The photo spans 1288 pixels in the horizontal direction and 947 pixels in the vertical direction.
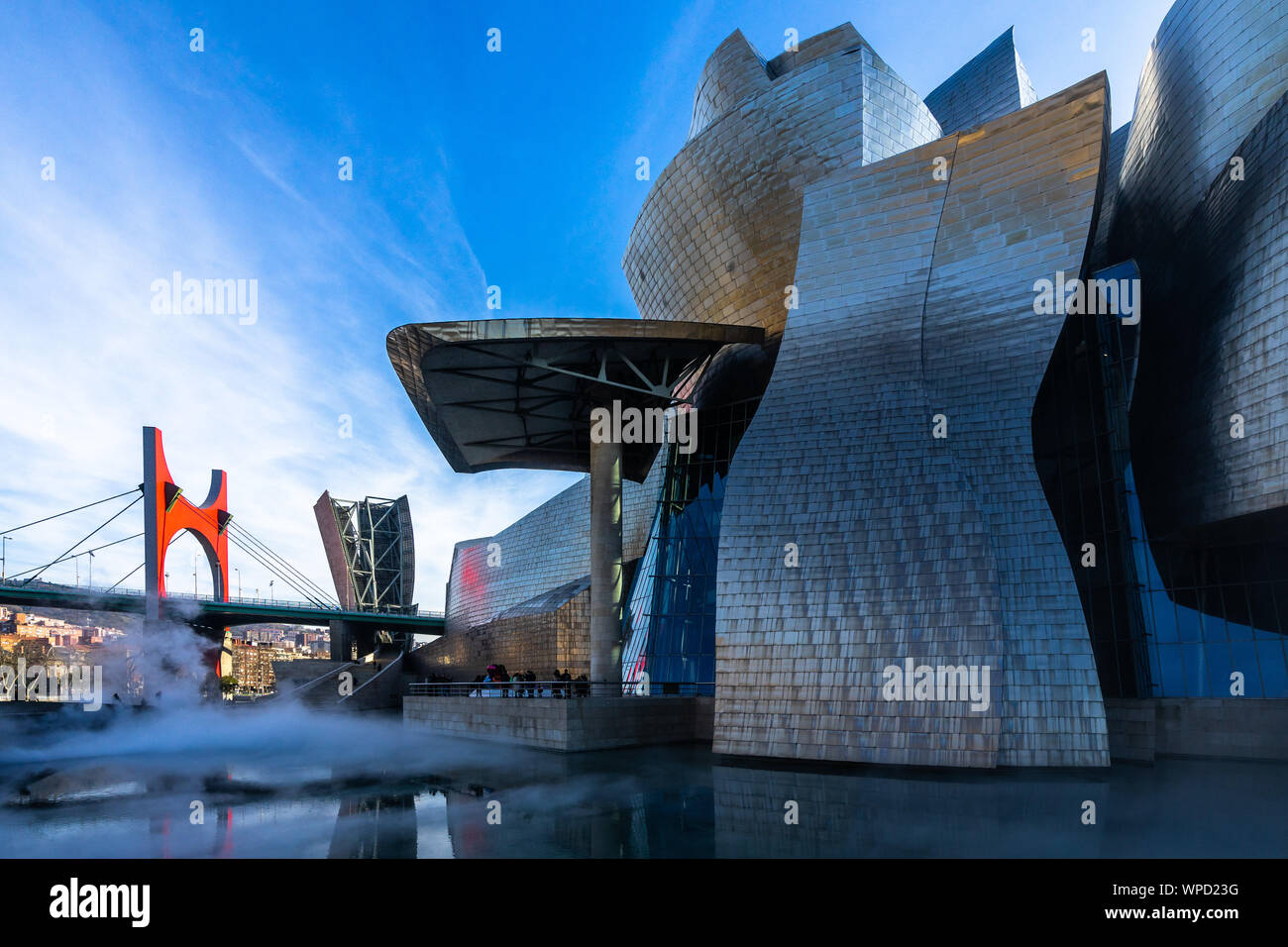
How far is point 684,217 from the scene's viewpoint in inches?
1057

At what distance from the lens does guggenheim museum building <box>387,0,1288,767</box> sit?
15.2 metres

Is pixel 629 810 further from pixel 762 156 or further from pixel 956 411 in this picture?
pixel 762 156

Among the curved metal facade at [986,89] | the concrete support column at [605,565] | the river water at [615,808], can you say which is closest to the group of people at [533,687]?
the concrete support column at [605,565]

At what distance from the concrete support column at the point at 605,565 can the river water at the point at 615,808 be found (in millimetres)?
4339

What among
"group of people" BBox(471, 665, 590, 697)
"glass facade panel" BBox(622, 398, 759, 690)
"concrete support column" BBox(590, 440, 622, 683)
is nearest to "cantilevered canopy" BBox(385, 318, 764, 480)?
"glass facade panel" BBox(622, 398, 759, 690)

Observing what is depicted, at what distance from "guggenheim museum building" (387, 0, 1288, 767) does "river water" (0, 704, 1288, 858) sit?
192 cm

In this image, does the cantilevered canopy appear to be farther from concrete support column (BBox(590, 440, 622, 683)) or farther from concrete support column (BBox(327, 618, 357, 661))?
concrete support column (BBox(327, 618, 357, 661))

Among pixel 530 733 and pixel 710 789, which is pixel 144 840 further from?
pixel 530 733

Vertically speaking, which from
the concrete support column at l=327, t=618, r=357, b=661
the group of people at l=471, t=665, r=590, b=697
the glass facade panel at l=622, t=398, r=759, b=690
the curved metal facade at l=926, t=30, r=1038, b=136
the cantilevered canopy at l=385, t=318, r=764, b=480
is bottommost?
the concrete support column at l=327, t=618, r=357, b=661

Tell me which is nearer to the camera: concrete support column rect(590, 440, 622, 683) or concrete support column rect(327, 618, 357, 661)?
concrete support column rect(590, 440, 622, 683)

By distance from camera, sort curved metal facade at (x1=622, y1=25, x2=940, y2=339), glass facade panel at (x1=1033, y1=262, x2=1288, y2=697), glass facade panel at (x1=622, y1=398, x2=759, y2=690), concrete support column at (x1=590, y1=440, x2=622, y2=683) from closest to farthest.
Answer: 1. glass facade panel at (x1=1033, y1=262, x2=1288, y2=697)
2. concrete support column at (x1=590, y1=440, x2=622, y2=683)
3. glass facade panel at (x1=622, y1=398, x2=759, y2=690)
4. curved metal facade at (x1=622, y1=25, x2=940, y2=339)

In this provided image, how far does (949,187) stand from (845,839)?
1671cm

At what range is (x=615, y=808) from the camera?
35.0ft
